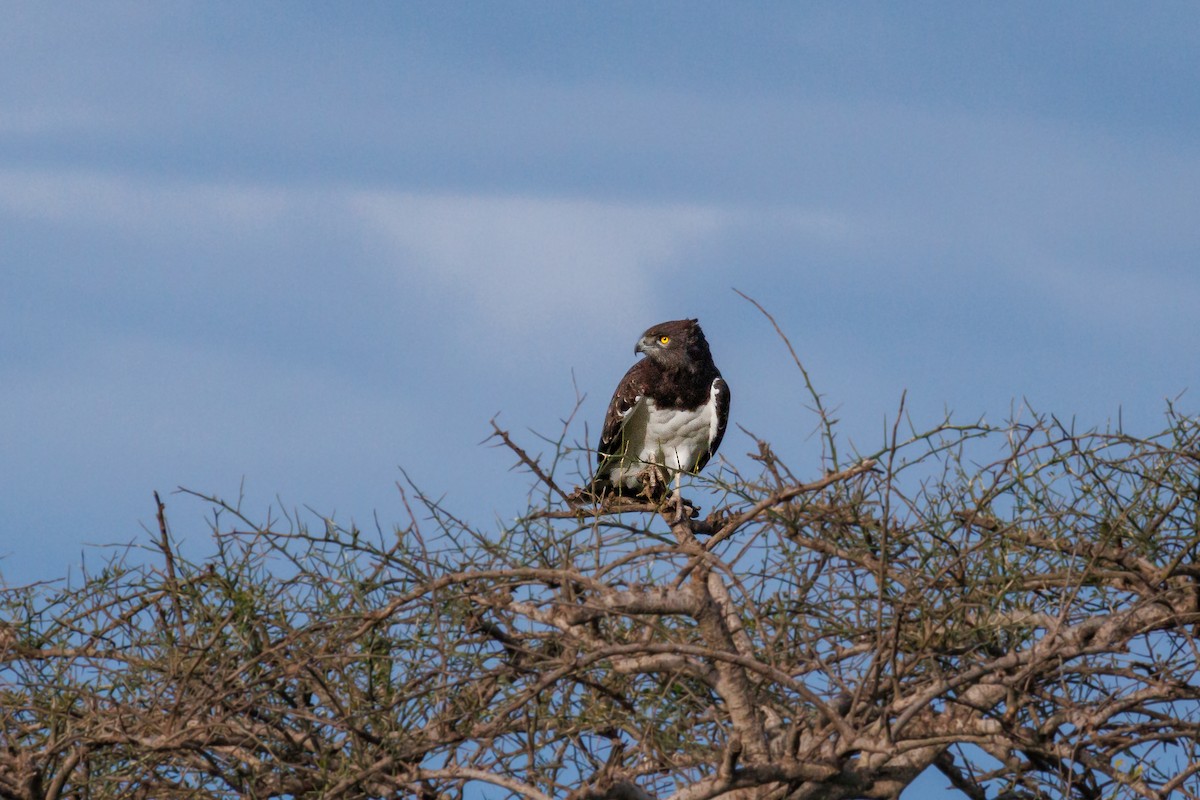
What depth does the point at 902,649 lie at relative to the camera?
17.4 feet

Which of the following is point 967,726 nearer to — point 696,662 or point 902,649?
point 902,649

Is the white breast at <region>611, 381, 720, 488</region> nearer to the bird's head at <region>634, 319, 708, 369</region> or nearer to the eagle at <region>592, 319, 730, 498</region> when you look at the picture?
the eagle at <region>592, 319, 730, 498</region>

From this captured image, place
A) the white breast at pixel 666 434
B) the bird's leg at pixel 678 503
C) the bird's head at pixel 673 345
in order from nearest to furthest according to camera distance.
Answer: the bird's leg at pixel 678 503 < the white breast at pixel 666 434 < the bird's head at pixel 673 345

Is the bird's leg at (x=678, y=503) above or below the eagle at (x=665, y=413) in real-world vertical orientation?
below

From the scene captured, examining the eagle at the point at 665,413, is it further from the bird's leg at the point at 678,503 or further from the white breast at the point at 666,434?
the bird's leg at the point at 678,503

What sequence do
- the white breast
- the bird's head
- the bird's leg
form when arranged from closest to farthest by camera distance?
1. the bird's leg
2. the white breast
3. the bird's head

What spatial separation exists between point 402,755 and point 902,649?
6.37ft

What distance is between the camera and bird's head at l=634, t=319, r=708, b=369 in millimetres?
10733

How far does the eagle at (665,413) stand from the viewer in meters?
10.4

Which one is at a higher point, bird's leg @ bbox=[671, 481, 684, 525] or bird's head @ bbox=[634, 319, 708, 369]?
bird's head @ bbox=[634, 319, 708, 369]

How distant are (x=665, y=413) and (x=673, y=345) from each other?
64 centimetres

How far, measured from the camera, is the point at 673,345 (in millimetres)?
10797

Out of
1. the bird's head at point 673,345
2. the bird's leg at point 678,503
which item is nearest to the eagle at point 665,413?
the bird's head at point 673,345

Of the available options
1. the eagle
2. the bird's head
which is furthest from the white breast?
the bird's head
